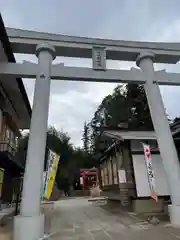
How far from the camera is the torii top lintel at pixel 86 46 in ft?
26.9

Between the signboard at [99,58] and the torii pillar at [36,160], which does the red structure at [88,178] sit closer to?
the signboard at [99,58]

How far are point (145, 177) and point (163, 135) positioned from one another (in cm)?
278

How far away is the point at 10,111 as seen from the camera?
10352 mm

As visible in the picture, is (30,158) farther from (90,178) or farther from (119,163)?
(90,178)

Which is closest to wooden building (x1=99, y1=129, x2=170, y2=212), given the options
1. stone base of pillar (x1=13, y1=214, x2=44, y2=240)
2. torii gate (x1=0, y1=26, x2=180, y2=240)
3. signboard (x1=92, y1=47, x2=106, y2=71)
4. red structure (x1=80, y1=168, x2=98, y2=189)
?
torii gate (x1=0, y1=26, x2=180, y2=240)

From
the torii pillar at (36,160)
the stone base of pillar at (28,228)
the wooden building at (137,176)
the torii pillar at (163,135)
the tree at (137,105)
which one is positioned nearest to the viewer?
the stone base of pillar at (28,228)

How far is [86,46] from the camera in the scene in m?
8.61

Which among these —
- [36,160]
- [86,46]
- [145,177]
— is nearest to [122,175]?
[145,177]

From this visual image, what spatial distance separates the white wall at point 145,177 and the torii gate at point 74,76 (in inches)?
96.1

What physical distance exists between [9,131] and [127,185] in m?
6.15

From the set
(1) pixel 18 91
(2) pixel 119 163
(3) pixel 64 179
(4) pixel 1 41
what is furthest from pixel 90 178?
(4) pixel 1 41

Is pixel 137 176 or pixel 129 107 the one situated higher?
pixel 129 107

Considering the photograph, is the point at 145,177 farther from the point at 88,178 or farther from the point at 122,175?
the point at 88,178

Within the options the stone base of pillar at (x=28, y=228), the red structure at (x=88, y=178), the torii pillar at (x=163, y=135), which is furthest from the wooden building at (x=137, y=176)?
the red structure at (x=88, y=178)
